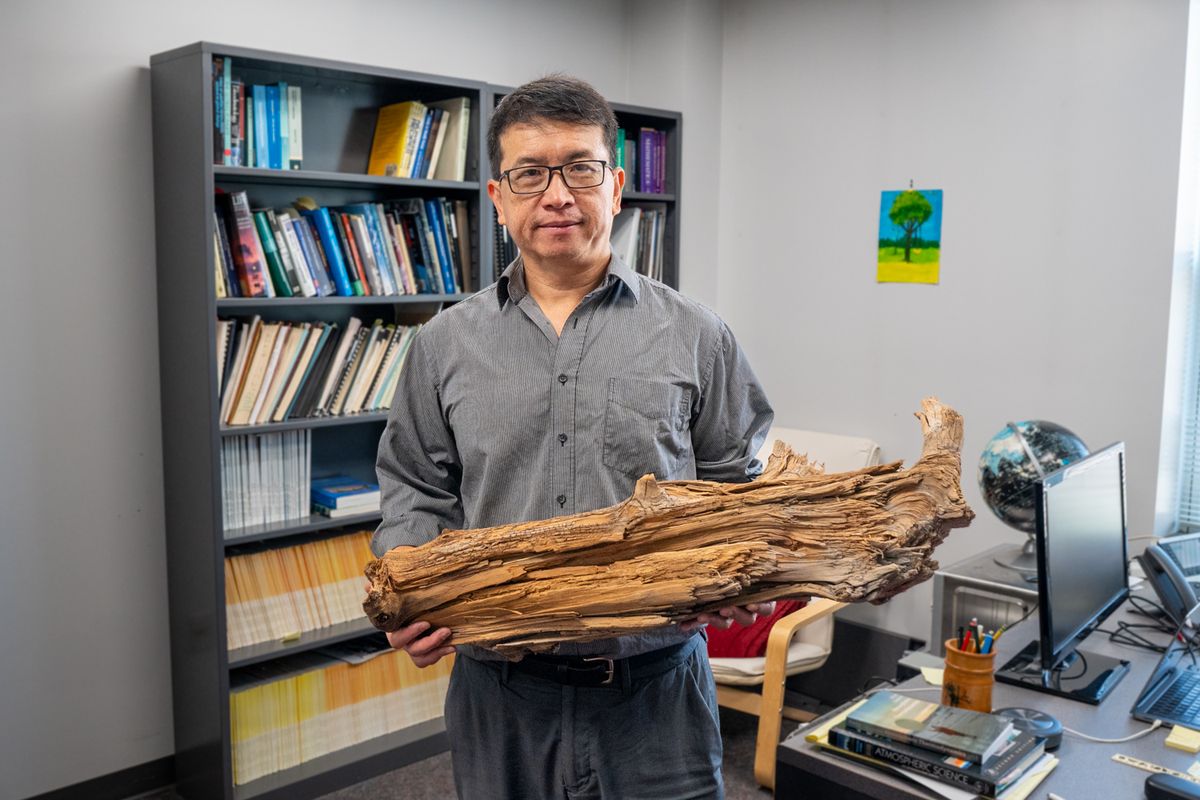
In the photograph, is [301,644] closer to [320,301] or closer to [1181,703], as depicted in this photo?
[320,301]

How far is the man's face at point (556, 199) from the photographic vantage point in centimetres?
145

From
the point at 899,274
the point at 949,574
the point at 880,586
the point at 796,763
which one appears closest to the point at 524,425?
the point at 880,586


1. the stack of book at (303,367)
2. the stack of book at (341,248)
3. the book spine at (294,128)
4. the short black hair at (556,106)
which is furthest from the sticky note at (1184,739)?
the book spine at (294,128)

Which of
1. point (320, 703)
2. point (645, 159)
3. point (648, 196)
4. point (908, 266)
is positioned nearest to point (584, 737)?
point (320, 703)

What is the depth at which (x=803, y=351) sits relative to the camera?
154 inches

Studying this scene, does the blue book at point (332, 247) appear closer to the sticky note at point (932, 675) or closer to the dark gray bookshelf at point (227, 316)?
the dark gray bookshelf at point (227, 316)

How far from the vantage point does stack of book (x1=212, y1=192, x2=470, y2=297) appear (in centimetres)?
279

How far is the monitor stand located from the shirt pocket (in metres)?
0.95

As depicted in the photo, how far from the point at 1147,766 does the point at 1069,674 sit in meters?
0.39

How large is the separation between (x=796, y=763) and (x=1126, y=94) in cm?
244

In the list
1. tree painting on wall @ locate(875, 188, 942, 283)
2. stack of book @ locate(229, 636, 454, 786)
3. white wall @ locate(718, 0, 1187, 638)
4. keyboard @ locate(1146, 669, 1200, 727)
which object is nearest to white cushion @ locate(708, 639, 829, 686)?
white wall @ locate(718, 0, 1187, 638)

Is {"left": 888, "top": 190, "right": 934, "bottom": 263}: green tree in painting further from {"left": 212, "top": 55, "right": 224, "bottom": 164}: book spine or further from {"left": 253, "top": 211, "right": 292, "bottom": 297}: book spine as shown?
{"left": 212, "top": 55, "right": 224, "bottom": 164}: book spine

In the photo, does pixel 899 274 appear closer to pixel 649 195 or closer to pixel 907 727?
pixel 649 195

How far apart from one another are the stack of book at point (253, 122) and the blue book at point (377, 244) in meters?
0.23
